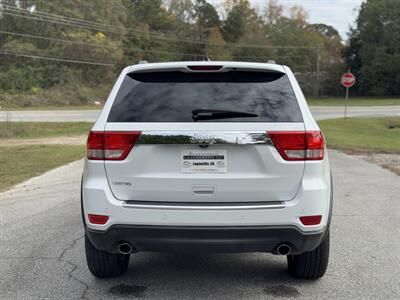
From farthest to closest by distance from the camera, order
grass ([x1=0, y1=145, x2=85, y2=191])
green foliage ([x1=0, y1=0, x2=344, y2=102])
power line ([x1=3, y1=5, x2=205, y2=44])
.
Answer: power line ([x1=3, y1=5, x2=205, y2=44]) → green foliage ([x1=0, y1=0, x2=344, y2=102]) → grass ([x1=0, y1=145, x2=85, y2=191])

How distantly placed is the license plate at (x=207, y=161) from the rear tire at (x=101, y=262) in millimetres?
1189

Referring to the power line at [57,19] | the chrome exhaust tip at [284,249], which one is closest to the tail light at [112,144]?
the chrome exhaust tip at [284,249]

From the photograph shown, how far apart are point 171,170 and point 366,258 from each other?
2.48 m

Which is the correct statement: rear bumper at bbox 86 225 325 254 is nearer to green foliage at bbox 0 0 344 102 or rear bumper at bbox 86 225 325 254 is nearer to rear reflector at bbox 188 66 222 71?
rear reflector at bbox 188 66 222 71

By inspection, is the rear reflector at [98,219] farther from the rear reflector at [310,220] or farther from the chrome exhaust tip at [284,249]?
the rear reflector at [310,220]

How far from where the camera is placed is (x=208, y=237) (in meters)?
3.50

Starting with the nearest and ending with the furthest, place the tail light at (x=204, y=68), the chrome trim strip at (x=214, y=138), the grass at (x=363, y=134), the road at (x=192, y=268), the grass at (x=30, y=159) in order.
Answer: the chrome trim strip at (x=214, y=138) < the tail light at (x=204, y=68) < the road at (x=192, y=268) < the grass at (x=30, y=159) < the grass at (x=363, y=134)

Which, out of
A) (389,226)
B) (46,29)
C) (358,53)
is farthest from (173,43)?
(389,226)

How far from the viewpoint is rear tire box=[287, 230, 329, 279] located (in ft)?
13.4

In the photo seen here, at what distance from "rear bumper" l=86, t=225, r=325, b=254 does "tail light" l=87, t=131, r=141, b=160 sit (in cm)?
52

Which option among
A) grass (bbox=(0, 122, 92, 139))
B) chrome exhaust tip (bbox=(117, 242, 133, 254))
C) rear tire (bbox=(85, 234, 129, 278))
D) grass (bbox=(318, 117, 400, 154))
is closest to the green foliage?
grass (bbox=(0, 122, 92, 139))

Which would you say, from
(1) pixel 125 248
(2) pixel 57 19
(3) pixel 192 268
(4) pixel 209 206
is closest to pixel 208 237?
(4) pixel 209 206

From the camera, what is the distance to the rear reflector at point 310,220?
354cm

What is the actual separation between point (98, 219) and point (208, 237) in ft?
2.70
